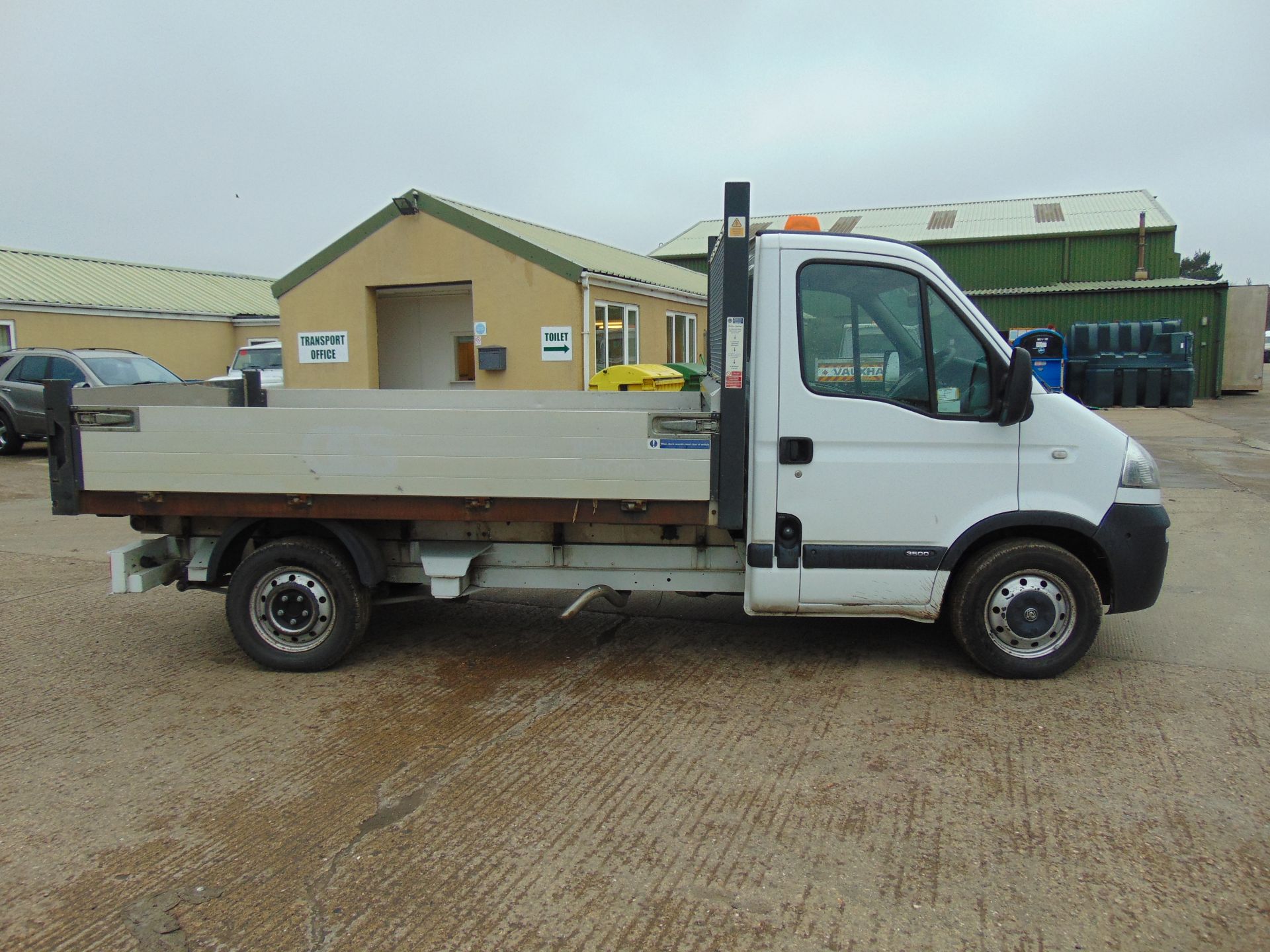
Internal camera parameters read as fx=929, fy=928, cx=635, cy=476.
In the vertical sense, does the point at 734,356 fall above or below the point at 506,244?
below

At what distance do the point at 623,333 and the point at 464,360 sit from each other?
11.6 feet

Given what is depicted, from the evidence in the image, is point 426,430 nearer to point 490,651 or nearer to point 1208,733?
point 490,651

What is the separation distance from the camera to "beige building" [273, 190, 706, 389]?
15477mm

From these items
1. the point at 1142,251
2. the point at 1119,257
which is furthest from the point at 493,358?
the point at 1119,257

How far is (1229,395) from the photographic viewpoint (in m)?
29.4

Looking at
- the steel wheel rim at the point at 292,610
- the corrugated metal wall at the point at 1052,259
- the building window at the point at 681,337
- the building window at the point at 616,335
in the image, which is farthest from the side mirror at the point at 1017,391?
the corrugated metal wall at the point at 1052,259

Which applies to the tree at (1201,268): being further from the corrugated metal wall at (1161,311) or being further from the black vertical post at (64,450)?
the black vertical post at (64,450)

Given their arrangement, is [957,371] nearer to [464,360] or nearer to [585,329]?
[585,329]

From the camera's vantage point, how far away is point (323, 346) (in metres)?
16.9

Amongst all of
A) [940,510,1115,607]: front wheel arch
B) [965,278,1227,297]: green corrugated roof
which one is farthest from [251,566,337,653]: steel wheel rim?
[965,278,1227,297]: green corrugated roof

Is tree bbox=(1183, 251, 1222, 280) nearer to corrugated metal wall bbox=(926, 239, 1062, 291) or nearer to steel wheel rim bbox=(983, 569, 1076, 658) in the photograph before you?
corrugated metal wall bbox=(926, 239, 1062, 291)

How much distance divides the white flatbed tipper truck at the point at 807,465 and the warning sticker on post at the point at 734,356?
0.01 meters

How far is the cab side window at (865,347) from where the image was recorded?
488 centimetres

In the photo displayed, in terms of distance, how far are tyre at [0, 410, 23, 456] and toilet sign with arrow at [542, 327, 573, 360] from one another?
9571 millimetres
